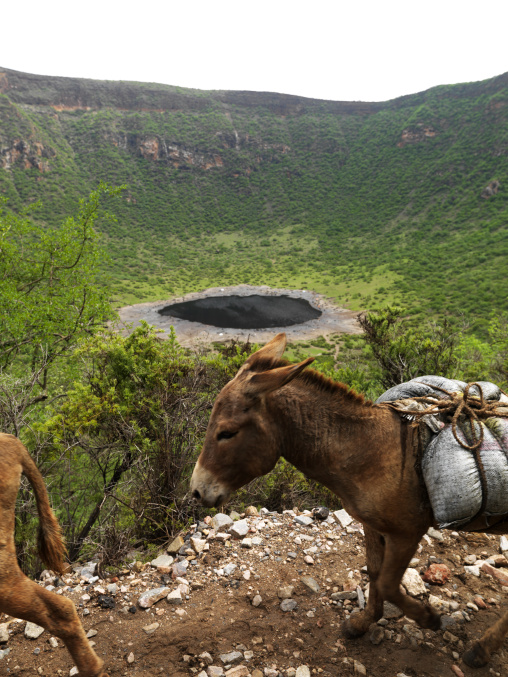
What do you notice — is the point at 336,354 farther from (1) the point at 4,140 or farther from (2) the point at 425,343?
(1) the point at 4,140

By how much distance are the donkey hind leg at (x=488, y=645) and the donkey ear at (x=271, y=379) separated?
245 centimetres

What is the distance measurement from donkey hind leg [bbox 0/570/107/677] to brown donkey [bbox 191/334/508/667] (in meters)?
1.35

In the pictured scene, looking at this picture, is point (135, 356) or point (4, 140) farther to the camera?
point (4, 140)

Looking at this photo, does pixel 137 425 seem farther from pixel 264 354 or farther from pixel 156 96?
pixel 156 96

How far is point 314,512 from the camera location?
14.0 feet

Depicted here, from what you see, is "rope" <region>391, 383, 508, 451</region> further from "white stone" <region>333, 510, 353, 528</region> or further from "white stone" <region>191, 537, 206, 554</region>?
"white stone" <region>191, 537, 206, 554</region>

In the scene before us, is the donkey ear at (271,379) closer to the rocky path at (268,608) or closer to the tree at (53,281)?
the rocky path at (268,608)

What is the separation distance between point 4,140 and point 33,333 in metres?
73.5

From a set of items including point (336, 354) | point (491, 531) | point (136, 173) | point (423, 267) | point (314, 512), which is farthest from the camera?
point (136, 173)

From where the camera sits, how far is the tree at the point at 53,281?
930 cm

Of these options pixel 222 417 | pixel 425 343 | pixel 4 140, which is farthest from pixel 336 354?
pixel 4 140

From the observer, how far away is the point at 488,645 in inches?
99.7

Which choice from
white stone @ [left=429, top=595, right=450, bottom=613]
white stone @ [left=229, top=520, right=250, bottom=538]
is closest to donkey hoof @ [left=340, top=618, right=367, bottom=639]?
white stone @ [left=429, top=595, right=450, bottom=613]

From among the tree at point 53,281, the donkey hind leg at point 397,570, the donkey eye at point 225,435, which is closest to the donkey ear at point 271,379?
the donkey eye at point 225,435
